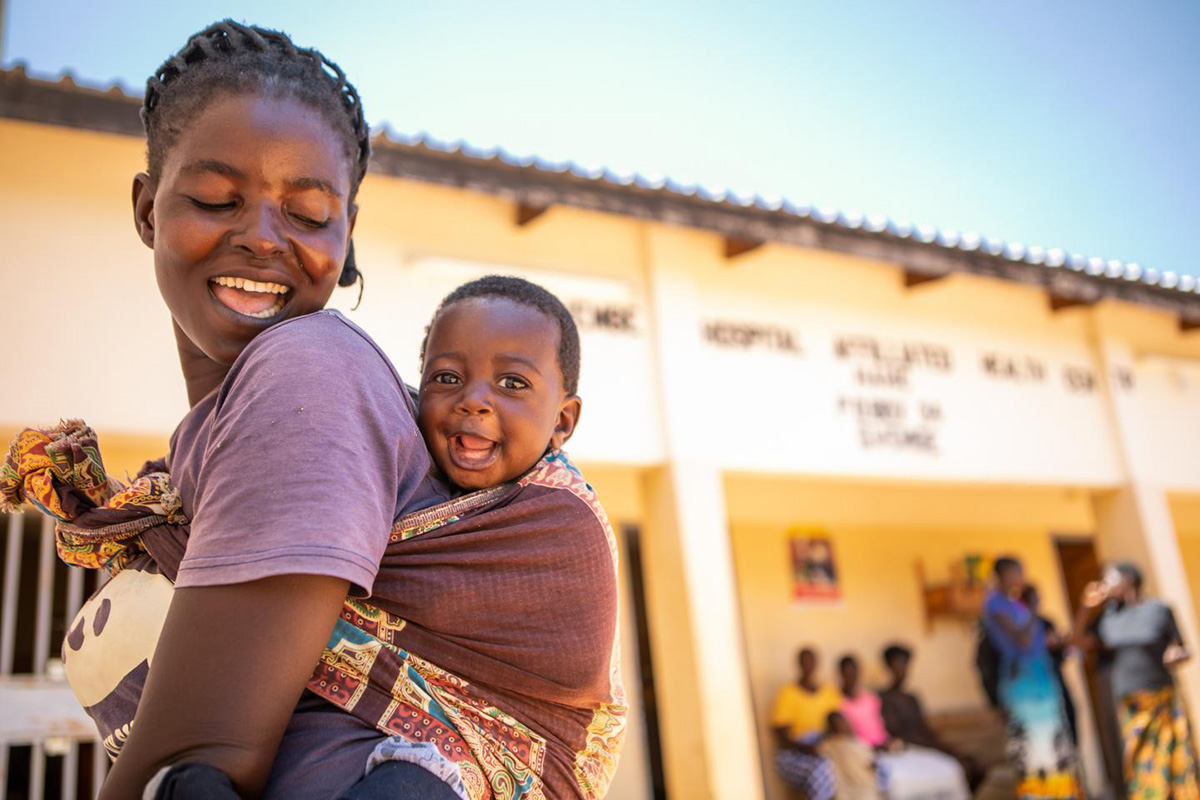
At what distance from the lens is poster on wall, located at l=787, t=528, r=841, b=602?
8898 millimetres

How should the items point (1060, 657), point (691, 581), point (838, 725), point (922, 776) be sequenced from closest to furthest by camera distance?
point (691, 581) → point (1060, 657) → point (838, 725) → point (922, 776)

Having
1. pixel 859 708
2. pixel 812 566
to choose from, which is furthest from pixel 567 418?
pixel 812 566

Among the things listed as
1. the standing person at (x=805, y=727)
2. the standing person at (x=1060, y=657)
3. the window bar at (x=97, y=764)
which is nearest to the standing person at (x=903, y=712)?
the standing person at (x=805, y=727)

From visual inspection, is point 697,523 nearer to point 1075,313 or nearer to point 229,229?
point 1075,313

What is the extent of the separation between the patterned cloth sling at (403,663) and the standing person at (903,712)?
7.77 meters

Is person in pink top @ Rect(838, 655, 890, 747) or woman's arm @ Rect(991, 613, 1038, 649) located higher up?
woman's arm @ Rect(991, 613, 1038, 649)

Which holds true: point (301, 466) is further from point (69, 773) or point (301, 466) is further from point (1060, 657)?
point (1060, 657)

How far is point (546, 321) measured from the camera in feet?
5.72

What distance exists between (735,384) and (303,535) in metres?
5.87

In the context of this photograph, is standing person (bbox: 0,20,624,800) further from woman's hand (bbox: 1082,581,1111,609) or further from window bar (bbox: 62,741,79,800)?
woman's hand (bbox: 1082,581,1111,609)

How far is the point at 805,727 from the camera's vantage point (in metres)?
8.00

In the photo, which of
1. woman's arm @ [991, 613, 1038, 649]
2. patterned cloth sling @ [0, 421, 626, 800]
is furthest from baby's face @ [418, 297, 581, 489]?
woman's arm @ [991, 613, 1038, 649]

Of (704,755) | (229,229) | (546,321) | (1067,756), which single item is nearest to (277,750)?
(229,229)

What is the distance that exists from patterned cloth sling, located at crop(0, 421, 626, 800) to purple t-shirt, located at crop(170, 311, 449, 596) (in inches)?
2.8
